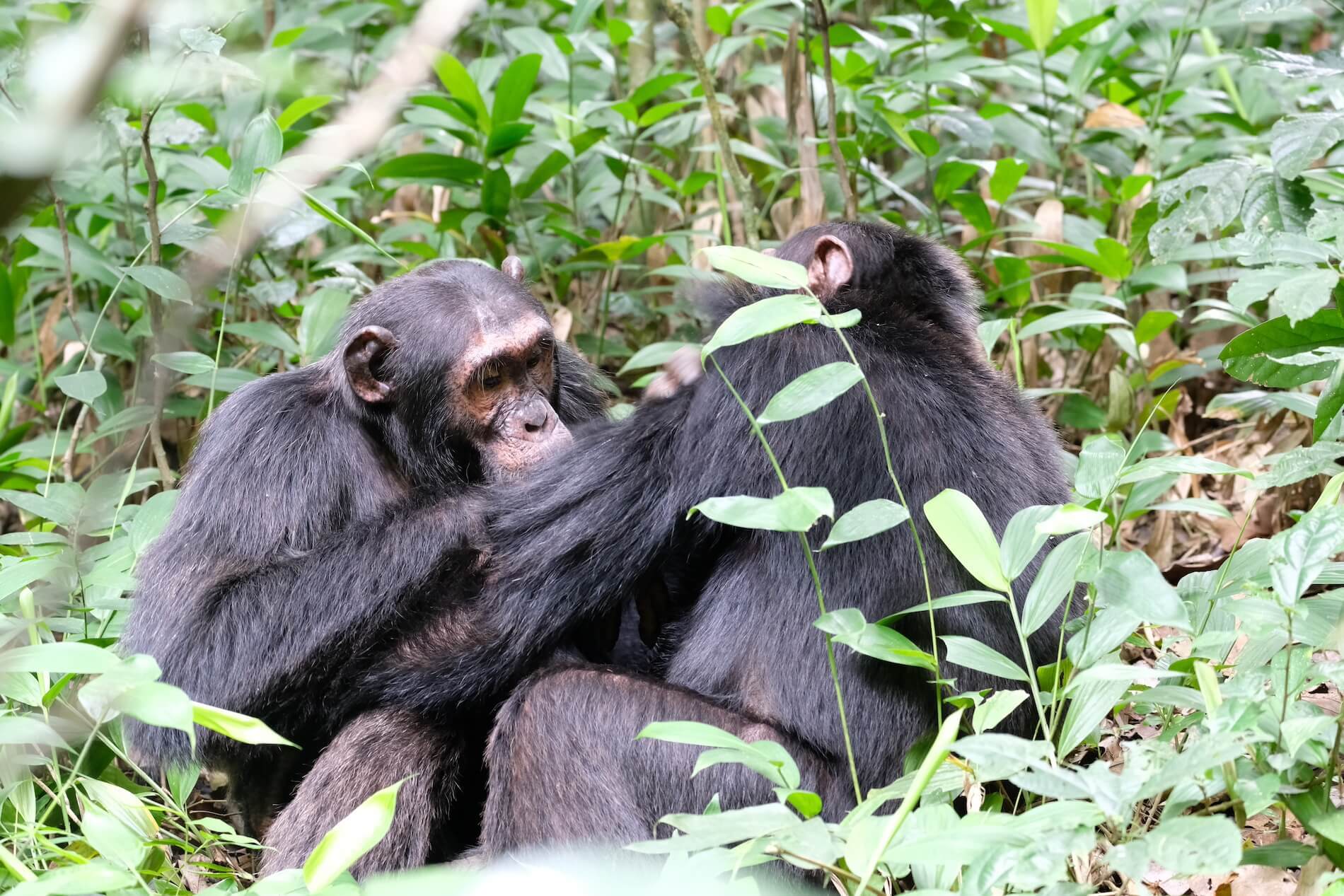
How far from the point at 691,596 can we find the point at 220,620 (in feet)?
4.11

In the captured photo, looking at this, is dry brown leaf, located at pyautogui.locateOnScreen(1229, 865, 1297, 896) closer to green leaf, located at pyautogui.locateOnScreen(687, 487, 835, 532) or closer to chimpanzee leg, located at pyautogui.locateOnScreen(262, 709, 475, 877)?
green leaf, located at pyautogui.locateOnScreen(687, 487, 835, 532)

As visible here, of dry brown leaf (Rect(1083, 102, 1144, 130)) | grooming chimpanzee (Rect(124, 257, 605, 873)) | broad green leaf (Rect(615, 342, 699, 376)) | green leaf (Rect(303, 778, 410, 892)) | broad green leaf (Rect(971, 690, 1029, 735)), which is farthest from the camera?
dry brown leaf (Rect(1083, 102, 1144, 130))

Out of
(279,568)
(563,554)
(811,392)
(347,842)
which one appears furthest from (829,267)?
(347,842)

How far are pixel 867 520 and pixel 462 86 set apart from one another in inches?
128

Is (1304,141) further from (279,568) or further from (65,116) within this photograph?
(65,116)

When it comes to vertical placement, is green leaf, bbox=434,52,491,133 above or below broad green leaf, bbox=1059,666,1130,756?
above

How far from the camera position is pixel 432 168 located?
17.8 feet

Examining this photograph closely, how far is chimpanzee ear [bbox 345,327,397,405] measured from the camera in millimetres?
3805

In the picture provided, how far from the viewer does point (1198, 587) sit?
342 cm

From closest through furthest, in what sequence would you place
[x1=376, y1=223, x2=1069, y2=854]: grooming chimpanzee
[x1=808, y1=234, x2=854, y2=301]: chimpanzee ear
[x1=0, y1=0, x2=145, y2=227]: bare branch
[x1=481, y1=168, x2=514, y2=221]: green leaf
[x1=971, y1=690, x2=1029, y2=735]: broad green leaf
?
1. [x1=0, y1=0, x2=145, y2=227]: bare branch
2. [x1=971, y1=690, x2=1029, y2=735]: broad green leaf
3. [x1=376, y1=223, x2=1069, y2=854]: grooming chimpanzee
4. [x1=808, y1=234, x2=854, y2=301]: chimpanzee ear
5. [x1=481, y1=168, x2=514, y2=221]: green leaf

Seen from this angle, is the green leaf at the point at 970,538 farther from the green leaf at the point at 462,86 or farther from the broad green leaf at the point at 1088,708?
the green leaf at the point at 462,86

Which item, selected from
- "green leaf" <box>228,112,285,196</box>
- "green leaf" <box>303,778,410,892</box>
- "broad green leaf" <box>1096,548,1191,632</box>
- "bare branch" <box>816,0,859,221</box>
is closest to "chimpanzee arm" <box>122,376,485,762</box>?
"green leaf" <box>228,112,285,196</box>

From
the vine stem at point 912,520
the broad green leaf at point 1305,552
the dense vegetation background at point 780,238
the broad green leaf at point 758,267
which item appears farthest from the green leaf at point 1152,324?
the broad green leaf at point 758,267

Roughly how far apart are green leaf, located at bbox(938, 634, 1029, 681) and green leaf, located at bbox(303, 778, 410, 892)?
1.24 meters
